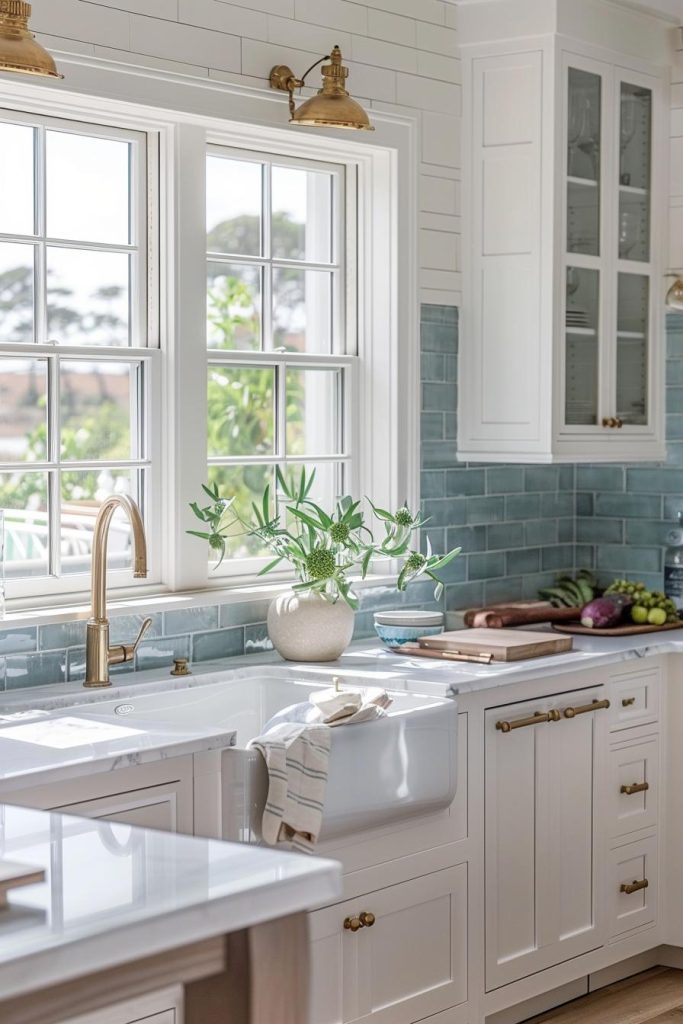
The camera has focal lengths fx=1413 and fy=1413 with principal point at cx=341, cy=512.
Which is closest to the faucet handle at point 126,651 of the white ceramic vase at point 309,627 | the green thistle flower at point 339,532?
the white ceramic vase at point 309,627

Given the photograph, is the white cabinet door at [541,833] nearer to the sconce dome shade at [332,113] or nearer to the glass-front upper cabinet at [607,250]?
the glass-front upper cabinet at [607,250]

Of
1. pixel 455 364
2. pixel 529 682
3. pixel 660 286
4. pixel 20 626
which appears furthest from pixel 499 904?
pixel 660 286

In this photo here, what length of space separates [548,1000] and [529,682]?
952 mm

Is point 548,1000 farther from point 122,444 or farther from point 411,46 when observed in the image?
point 411,46

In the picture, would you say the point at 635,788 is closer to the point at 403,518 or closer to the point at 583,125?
the point at 403,518

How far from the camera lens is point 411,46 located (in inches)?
170

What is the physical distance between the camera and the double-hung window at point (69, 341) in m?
3.55

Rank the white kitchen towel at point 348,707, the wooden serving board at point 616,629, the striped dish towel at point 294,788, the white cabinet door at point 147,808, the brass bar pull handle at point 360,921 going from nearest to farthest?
the white cabinet door at point 147,808, the striped dish towel at point 294,788, the white kitchen towel at point 348,707, the brass bar pull handle at point 360,921, the wooden serving board at point 616,629

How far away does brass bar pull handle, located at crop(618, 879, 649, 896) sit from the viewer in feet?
13.6

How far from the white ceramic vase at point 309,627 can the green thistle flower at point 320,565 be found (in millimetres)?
57

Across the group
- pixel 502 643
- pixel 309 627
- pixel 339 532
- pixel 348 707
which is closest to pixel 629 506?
pixel 502 643

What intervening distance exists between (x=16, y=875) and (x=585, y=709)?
287 cm

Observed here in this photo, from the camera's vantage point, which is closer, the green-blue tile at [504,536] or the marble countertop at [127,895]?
the marble countertop at [127,895]

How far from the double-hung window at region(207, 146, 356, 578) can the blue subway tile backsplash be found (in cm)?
26
